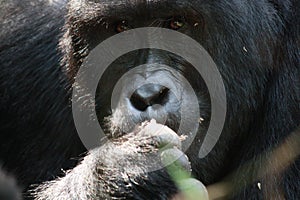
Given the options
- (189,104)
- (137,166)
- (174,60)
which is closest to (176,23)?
(174,60)

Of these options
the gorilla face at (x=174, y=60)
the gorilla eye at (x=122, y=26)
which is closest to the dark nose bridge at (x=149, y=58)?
the gorilla face at (x=174, y=60)

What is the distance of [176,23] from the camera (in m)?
4.91

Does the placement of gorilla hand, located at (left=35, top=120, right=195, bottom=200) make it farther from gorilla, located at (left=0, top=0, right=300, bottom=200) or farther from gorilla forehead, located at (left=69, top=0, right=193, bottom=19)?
gorilla forehead, located at (left=69, top=0, right=193, bottom=19)

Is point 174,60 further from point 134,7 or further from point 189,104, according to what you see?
point 134,7

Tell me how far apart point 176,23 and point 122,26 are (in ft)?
0.96

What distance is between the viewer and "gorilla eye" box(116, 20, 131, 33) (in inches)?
195

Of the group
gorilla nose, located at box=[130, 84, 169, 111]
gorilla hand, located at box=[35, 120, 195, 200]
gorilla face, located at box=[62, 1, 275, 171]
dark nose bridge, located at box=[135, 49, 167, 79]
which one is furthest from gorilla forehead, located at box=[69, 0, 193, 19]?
gorilla hand, located at box=[35, 120, 195, 200]

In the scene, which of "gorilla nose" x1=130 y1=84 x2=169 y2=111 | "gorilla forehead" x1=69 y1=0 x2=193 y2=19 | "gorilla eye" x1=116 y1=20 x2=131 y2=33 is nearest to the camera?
"gorilla nose" x1=130 y1=84 x2=169 y2=111

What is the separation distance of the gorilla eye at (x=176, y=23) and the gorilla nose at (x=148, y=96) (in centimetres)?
40

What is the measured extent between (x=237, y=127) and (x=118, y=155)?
778 millimetres

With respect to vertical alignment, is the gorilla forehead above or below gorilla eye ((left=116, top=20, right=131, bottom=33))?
above

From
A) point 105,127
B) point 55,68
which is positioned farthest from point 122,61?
point 55,68

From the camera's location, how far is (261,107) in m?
5.25

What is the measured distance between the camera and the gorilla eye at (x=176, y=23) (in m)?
4.90
